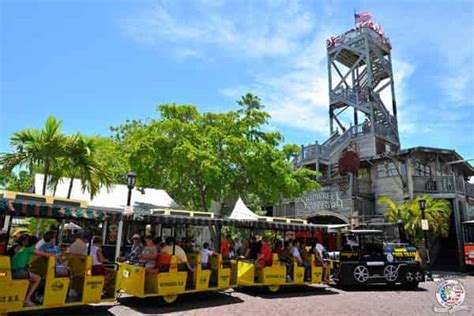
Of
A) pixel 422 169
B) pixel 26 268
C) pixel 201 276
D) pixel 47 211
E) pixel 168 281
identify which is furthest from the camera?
pixel 422 169

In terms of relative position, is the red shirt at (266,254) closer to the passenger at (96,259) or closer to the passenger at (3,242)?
the passenger at (96,259)

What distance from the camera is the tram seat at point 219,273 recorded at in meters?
10.6

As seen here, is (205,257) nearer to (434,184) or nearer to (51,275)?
(51,275)

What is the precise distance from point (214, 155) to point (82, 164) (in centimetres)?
544

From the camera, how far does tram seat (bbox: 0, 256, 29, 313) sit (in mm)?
6805

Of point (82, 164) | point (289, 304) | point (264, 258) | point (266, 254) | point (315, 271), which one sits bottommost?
point (289, 304)

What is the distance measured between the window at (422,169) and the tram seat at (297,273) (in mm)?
14114

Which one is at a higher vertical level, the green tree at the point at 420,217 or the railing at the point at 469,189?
the railing at the point at 469,189

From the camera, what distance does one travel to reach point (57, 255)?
8219 mm

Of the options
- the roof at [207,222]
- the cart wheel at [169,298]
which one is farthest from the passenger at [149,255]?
the cart wheel at [169,298]

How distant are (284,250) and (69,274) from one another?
7015 mm

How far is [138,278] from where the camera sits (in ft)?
30.4

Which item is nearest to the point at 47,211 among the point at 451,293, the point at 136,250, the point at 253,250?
the point at 136,250

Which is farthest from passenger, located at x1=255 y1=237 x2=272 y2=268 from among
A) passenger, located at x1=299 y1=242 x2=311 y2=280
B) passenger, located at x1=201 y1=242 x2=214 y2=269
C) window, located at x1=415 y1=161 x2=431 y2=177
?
window, located at x1=415 y1=161 x2=431 y2=177
